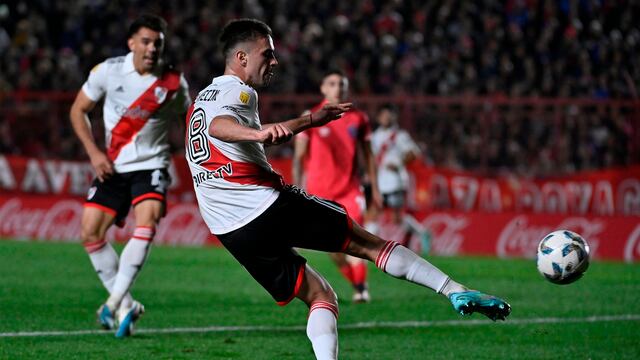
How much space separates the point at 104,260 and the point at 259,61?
370cm

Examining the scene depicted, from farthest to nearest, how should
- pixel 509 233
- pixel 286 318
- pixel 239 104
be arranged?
1. pixel 509 233
2. pixel 286 318
3. pixel 239 104

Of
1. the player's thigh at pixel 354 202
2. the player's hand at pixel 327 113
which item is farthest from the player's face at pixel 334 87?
the player's hand at pixel 327 113

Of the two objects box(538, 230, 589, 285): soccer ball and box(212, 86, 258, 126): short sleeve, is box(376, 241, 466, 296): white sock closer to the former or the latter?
box(538, 230, 589, 285): soccer ball

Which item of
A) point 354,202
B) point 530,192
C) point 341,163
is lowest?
point 354,202

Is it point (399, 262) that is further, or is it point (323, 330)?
point (399, 262)

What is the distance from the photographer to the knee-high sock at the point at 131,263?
9117mm

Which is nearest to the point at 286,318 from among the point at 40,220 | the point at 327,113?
the point at 327,113

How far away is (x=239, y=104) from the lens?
623 centimetres

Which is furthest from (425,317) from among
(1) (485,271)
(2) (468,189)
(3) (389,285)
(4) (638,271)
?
(2) (468,189)

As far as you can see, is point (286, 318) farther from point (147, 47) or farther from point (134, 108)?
point (147, 47)

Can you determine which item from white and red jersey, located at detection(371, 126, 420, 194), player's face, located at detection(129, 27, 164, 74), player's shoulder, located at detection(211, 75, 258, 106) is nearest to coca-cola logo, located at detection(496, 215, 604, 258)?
white and red jersey, located at detection(371, 126, 420, 194)

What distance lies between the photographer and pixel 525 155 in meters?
20.6

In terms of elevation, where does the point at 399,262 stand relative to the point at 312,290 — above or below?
above

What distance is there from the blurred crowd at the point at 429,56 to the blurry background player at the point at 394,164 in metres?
1.54
